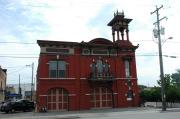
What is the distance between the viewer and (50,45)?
41.2 meters

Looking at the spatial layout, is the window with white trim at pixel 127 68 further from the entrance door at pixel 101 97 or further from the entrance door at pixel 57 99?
the entrance door at pixel 57 99

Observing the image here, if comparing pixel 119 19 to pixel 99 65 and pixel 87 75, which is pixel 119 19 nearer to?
pixel 99 65

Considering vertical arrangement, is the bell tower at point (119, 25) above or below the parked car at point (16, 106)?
above

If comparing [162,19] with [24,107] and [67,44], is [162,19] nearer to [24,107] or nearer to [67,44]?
[67,44]

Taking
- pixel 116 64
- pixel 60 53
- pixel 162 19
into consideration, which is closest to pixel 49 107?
pixel 60 53

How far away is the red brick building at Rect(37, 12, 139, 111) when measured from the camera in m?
40.7

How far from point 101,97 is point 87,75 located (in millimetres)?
3710

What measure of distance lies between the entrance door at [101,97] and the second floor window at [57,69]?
16.8 ft

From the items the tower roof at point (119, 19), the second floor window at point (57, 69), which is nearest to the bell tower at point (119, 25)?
the tower roof at point (119, 19)

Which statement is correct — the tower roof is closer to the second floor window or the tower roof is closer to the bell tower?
the bell tower

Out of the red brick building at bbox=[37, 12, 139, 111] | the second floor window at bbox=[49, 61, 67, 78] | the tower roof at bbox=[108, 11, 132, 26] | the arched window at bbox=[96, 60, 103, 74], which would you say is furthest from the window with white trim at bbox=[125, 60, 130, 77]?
the second floor window at bbox=[49, 61, 67, 78]

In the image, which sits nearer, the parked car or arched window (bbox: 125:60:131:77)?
the parked car

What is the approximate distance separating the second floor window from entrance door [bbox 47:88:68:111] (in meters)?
1.86

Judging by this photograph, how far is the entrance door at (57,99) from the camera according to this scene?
40.5m
